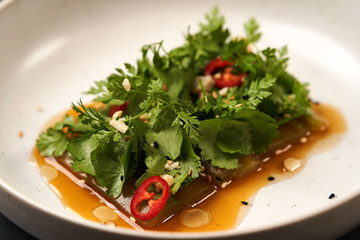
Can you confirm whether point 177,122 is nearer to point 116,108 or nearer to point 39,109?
point 116,108

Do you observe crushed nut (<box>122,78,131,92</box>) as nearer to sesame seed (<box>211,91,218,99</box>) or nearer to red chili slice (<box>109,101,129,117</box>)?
red chili slice (<box>109,101,129,117</box>)

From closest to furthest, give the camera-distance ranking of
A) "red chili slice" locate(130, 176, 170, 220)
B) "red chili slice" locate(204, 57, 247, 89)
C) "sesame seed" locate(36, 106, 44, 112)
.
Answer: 1. "red chili slice" locate(130, 176, 170, 220)
2. "red chili slice" locate(204, 57, 247, 89)
3. "sesame seed" locate(36, 106, 44, 112)

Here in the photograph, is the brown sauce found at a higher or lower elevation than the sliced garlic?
higher

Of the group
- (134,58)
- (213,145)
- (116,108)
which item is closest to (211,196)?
(213,145)

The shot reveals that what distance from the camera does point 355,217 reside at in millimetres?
2746

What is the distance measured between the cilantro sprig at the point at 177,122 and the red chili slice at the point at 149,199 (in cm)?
7

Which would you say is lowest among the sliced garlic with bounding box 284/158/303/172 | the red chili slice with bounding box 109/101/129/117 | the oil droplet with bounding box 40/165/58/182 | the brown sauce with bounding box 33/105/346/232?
the sliced garlic with bounding box 284/158/303/172

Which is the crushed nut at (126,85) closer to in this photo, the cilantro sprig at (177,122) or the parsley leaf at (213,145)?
the cilantro sprig at (177,122)

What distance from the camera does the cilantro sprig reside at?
9.83ft

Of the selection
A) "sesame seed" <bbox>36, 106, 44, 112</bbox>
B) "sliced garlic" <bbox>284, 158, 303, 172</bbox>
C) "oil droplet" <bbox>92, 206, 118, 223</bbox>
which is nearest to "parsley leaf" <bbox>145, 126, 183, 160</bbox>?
"oil droplet" <bbox>92, 206, 118, 223</bbox>

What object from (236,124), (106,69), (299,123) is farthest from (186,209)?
(106,69)

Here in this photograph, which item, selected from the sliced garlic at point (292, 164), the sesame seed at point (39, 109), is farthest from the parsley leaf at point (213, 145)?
the sesame seed at point (39, 109)

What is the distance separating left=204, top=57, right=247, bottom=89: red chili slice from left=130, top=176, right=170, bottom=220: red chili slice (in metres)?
1.06

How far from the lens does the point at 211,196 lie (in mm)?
3182
